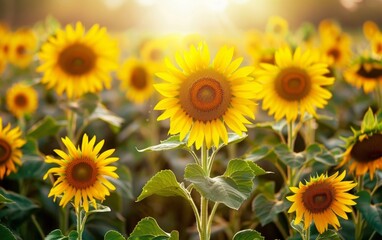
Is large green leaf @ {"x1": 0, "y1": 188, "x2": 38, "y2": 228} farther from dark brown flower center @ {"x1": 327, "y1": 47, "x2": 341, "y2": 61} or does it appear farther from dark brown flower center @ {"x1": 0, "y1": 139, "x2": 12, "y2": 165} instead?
dark brown flower center @ {"x1": 327, "y1": 47, "x2": 341, "y2": 61}

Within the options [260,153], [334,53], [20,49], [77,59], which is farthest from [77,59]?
[20,49]

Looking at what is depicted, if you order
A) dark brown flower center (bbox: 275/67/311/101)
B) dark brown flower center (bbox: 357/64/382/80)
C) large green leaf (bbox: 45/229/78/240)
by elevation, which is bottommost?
large green leaf (bbox: 45/229/78/240)

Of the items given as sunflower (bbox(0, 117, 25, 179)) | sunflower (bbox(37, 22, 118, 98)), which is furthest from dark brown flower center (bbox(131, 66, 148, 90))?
sunflower (bbox(0, 117, 25, 179))

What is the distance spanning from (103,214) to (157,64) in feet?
8.36

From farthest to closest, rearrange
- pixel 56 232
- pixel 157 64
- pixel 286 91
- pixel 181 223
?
pixel 157 64 → pixel 181 223 → pixel 286 91 → pixel 56 232

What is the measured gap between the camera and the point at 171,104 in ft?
9.71

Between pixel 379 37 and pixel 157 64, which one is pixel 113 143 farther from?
pixel 379 37

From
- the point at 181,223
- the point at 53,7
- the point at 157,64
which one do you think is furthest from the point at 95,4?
the point at 181,223

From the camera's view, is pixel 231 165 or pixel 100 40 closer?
pixel 231 165

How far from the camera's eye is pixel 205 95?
296 centimetres

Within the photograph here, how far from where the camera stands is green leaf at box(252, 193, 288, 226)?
136 inches

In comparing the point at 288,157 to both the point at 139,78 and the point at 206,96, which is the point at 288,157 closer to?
the point at 206,96

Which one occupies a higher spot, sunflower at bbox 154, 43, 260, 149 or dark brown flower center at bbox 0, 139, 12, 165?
sunflower at bbox 154, 43, 260, 149

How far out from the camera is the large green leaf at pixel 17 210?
368 cm
